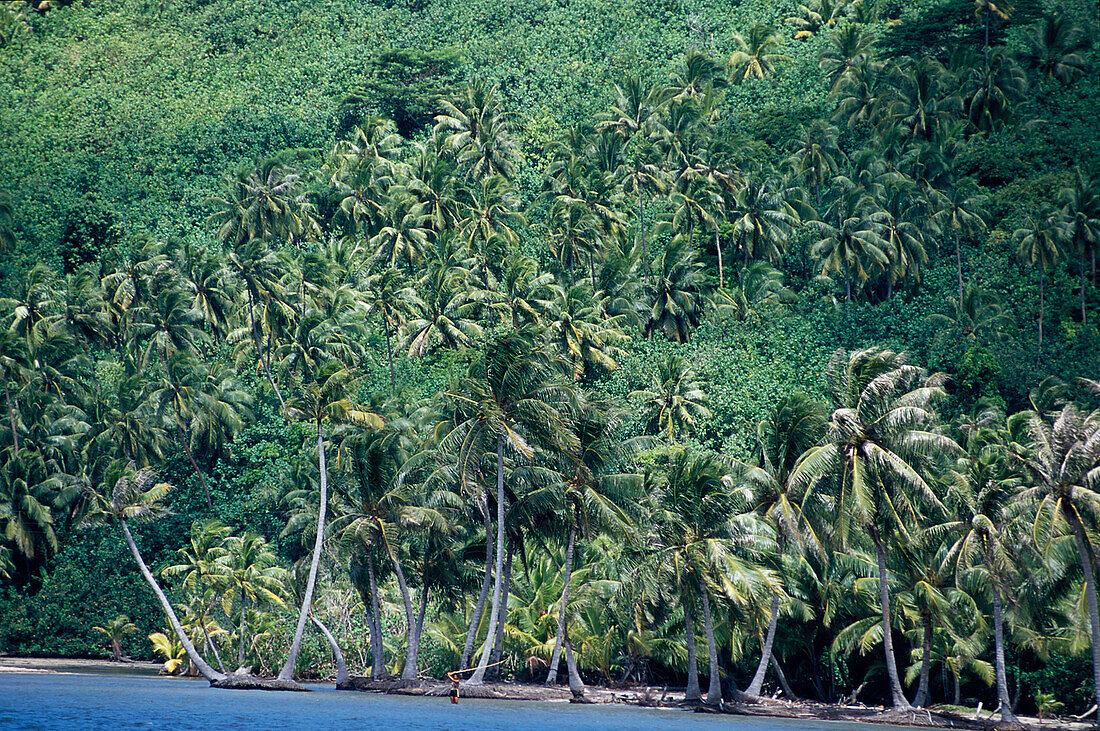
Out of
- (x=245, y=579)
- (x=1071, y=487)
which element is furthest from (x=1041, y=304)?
(x=245, y=579)

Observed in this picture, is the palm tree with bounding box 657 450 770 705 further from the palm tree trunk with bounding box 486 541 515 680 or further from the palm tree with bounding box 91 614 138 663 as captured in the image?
the palm tree with bounding box 91 614 138 663

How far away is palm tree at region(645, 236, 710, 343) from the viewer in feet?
216

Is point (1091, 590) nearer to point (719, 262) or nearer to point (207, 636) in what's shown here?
point (207, 636)

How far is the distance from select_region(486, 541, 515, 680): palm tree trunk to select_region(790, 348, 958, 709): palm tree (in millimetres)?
12415

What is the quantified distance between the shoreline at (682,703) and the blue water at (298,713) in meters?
0.54

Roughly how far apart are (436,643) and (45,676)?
57.6 feet

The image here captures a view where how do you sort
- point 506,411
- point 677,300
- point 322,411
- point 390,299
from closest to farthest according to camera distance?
point 506,411 → point 322,411 → point 390,299 → point 677,300

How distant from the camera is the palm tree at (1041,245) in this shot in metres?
58.8

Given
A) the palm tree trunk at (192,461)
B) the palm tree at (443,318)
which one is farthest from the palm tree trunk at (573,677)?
the palm tree trunk at (192,461)

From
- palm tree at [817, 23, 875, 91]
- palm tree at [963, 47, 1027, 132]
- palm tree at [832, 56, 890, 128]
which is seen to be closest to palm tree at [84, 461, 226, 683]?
palm tree at [832, 56, 890, 128]

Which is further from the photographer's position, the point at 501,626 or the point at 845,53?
the point at 845,53

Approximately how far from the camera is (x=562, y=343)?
59844mm

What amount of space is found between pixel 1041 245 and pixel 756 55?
36.4 m

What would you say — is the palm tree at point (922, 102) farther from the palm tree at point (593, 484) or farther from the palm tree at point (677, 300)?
the palm tree at point (593, 484)
